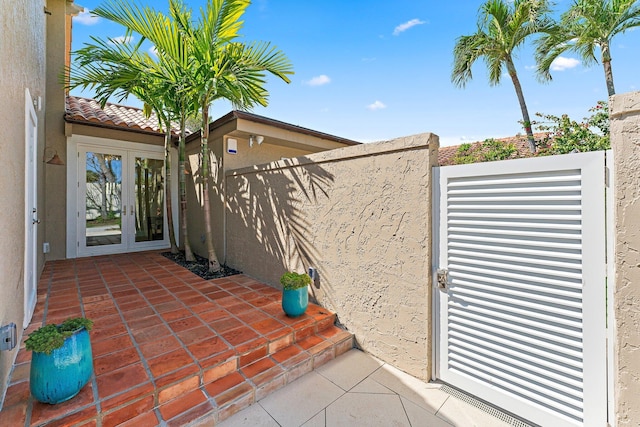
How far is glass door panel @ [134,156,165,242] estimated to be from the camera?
8.22 m

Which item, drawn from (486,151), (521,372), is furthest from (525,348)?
(486,151)

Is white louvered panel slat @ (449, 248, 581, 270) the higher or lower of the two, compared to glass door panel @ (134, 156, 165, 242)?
lower

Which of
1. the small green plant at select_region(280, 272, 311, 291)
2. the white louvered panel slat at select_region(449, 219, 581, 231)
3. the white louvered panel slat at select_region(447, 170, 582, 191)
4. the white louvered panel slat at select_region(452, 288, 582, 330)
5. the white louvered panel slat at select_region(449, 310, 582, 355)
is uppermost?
the white louvered panel slat at select_region(447, 170, 582, 191)

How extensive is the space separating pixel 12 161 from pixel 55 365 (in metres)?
1.99

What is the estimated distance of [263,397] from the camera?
2859 mm

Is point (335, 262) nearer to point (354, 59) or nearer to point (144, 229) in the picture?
point (144, 229)

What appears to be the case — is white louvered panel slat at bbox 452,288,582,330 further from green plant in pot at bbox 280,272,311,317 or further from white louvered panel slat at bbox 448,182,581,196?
green plant in pot at bbox 280,272,311,317

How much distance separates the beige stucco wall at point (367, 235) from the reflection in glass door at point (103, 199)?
5356mm

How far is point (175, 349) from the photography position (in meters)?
3.05

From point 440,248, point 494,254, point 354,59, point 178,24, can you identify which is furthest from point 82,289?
point 354,59

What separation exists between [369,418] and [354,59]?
956 centimetres

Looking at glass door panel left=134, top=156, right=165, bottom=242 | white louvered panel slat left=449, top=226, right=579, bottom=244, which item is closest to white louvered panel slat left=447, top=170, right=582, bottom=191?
white louvered panel slat left=449, top=226, right=579, bottom=244

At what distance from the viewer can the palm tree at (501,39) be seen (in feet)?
35.0

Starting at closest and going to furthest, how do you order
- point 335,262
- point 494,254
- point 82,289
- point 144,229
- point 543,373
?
point 543,373 → point 494,254 → point 335,262 → point 82,289 → point 144,229
